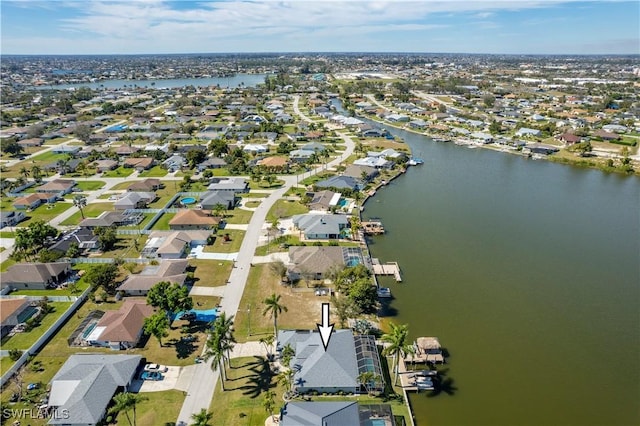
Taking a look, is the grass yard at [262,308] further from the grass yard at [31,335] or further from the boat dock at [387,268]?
the grass yard at [31,335]

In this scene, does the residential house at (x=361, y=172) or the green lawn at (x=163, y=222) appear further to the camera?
the residential house at (x=361, y=172)

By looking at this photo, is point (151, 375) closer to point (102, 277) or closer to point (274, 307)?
point (274, 307)

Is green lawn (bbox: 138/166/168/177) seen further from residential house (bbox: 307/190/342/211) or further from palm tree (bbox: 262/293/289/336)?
palm tree (bbox: 262/293/289/336)

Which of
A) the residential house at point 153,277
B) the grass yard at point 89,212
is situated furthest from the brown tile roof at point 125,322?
the grass yard at point 89,212

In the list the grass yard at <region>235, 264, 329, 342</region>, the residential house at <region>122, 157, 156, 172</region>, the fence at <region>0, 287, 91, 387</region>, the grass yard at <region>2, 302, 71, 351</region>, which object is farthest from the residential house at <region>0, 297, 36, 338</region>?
the residential house at <region>122, 157, 156, 172</region>

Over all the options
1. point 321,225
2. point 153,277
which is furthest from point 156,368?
point 321,225
